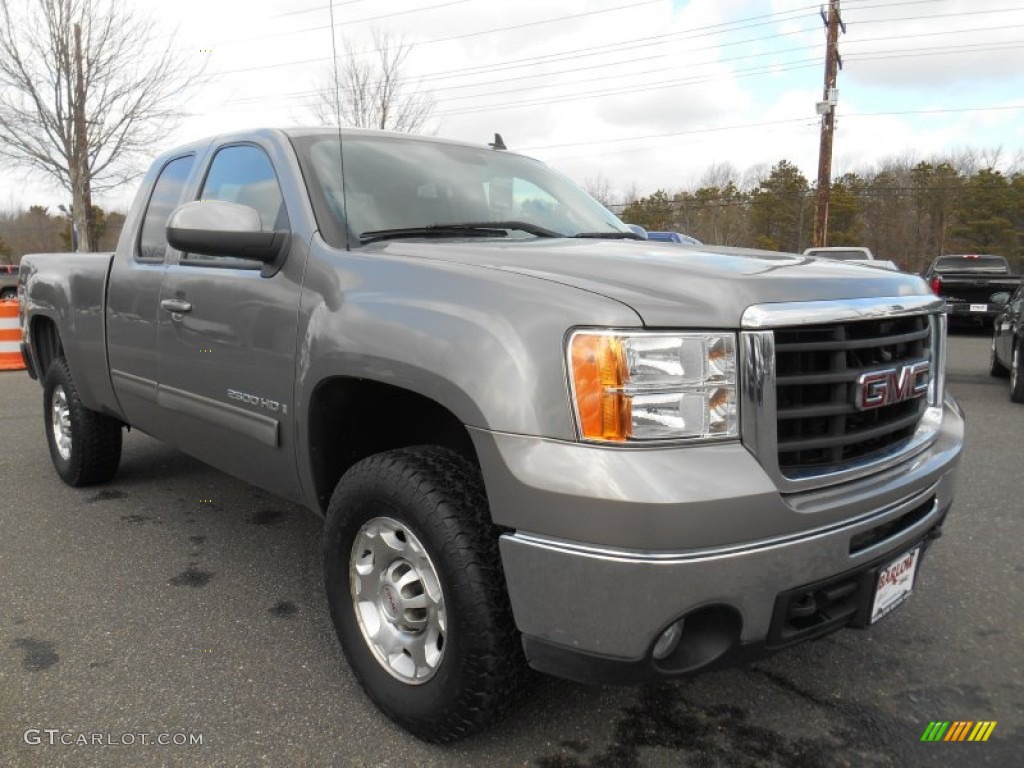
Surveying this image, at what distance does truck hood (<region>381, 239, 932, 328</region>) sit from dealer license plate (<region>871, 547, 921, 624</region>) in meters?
0.74

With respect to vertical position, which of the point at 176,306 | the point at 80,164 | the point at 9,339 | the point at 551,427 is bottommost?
the point at 9,339

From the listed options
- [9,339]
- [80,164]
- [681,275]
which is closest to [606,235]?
[681,275]

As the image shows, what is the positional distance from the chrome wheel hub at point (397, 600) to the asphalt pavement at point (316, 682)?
0.23m

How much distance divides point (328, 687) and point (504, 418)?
4.12 feet

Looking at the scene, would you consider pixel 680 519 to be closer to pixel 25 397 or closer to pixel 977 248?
pixel 25 397

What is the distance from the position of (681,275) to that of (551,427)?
52cm

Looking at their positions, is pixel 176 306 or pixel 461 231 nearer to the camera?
pixel 461 231

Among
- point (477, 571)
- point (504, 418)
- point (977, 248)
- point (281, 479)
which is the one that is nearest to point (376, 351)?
point (504, 418)

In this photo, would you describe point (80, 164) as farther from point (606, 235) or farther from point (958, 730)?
point (958, 730)

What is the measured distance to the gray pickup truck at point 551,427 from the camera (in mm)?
1756

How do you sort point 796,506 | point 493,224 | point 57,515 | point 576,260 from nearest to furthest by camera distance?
point 796,506 → point 576,260 → point 493,224 → point 57,515

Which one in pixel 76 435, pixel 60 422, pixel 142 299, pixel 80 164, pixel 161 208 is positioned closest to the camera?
pixel 142 299

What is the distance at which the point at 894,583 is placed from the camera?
2164mm

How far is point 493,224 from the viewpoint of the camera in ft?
9.61
